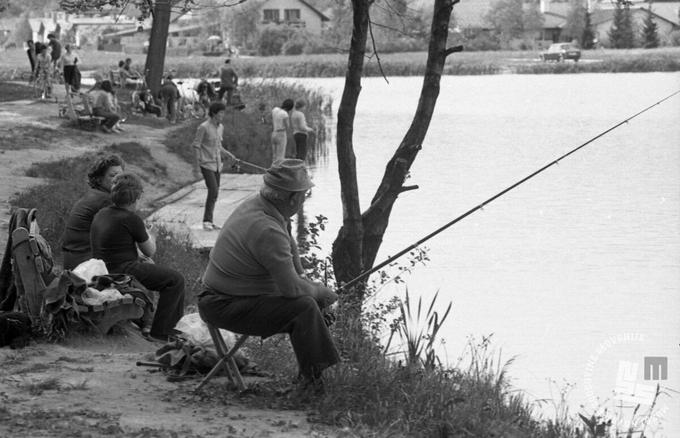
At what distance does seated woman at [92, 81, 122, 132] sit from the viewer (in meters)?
24.1

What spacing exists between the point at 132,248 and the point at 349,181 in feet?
8.36

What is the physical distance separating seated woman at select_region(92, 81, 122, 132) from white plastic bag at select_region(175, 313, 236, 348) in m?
16.9

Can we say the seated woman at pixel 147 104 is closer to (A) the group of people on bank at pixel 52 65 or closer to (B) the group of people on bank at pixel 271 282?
(A) the group of people on bank at pixel 52 65

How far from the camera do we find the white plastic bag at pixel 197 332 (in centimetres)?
748

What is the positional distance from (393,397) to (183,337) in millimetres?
1367

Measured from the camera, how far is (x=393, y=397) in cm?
696

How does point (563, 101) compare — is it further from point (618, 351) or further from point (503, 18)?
point (503, 18)

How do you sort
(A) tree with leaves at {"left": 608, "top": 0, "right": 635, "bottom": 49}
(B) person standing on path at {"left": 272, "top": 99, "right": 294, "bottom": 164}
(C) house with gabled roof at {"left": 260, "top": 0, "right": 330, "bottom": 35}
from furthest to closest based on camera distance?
1. (C) house with gabled roof at {"left": 260, "top": 0, "right": 330, "bottom": 35}
2. (A) tree with leaves at {"left": 608, "top": 0, "right": 635, "bottom": 49}
3. (B) person standing on path at {"left": 272, "top": 99, "right": 294, "bottom": 164}

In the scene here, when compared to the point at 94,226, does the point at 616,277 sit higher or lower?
lower

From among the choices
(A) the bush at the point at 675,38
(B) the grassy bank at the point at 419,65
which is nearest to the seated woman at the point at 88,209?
(B) the grassy bank at the point at 419,65

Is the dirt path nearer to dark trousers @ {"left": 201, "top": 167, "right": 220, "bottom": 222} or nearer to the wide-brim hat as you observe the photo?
the wide-brim hat

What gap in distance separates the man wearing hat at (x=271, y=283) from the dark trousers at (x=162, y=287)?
197cm

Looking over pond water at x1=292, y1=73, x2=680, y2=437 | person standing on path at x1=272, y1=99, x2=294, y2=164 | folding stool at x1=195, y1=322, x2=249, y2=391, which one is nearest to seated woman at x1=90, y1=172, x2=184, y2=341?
folding stool at x1=195, y1=322, x2=249, y2=391

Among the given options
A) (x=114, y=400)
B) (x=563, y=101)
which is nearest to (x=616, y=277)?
(x=114, y=400)
